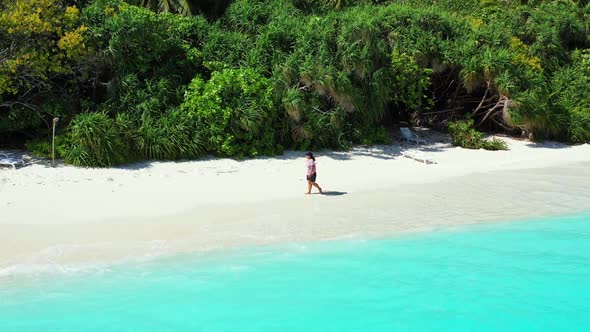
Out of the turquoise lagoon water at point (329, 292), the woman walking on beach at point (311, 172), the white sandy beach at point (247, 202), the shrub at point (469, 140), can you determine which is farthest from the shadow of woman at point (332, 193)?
the shrub at point (469, 140)

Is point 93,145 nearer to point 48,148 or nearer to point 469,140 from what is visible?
point 48,148

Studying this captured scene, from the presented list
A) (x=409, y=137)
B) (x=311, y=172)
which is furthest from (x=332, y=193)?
(x=409, y=137)

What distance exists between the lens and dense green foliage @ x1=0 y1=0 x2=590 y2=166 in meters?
14.6

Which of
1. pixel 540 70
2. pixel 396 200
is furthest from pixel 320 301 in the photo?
pixel 540 70

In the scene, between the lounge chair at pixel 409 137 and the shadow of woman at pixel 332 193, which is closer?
the shadow of woman at pixel 332 193

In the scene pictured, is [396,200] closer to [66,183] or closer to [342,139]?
[342,139]

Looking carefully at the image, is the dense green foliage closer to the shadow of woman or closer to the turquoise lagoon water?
the shadow of woman

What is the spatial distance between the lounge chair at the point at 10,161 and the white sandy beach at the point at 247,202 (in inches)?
14.6

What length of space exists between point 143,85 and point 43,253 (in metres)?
7.54

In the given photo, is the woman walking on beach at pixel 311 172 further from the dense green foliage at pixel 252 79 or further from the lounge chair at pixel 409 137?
the lounge chair at pixel 409 137

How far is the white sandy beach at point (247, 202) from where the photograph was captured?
984 centimetres

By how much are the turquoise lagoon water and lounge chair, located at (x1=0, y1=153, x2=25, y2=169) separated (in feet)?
19.9

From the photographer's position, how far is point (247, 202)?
12438 mm

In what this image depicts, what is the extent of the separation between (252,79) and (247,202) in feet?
15.6
